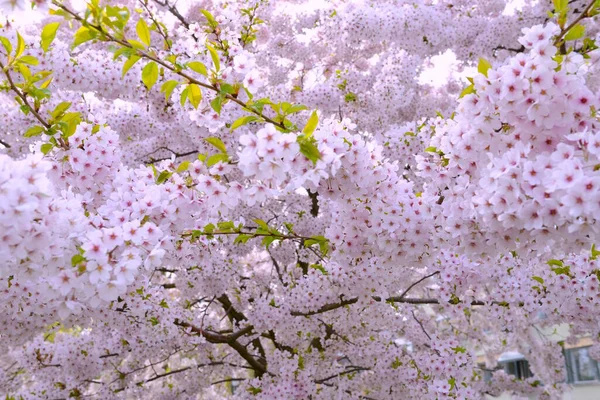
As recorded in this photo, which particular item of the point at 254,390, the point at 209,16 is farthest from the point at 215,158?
the point at 254,390

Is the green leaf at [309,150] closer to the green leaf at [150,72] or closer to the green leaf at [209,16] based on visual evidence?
the green leaf at [150,72]

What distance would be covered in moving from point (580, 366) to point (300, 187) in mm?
18244

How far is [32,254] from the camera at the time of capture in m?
2.72

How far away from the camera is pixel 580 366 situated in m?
18.6

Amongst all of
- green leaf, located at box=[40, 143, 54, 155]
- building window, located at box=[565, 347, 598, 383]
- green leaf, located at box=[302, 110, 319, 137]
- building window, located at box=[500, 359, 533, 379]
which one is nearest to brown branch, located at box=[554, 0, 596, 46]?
green leaf, located at box=[302, 110, 319, 137]

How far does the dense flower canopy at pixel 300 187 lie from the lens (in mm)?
2807

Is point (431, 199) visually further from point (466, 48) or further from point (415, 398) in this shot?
point (466, 48)

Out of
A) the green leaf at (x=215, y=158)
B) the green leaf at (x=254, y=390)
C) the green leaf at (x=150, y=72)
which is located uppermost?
the green leaf at (x=150, y=72)

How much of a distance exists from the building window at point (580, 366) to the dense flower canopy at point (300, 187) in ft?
20.9

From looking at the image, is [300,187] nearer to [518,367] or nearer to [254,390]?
[254,390]

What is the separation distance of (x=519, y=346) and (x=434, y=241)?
36.4ft

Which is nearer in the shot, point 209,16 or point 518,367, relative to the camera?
point 209,16

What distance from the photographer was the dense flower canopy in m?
2.81

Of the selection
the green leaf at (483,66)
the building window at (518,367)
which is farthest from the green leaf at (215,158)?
the building window at (518,367)
